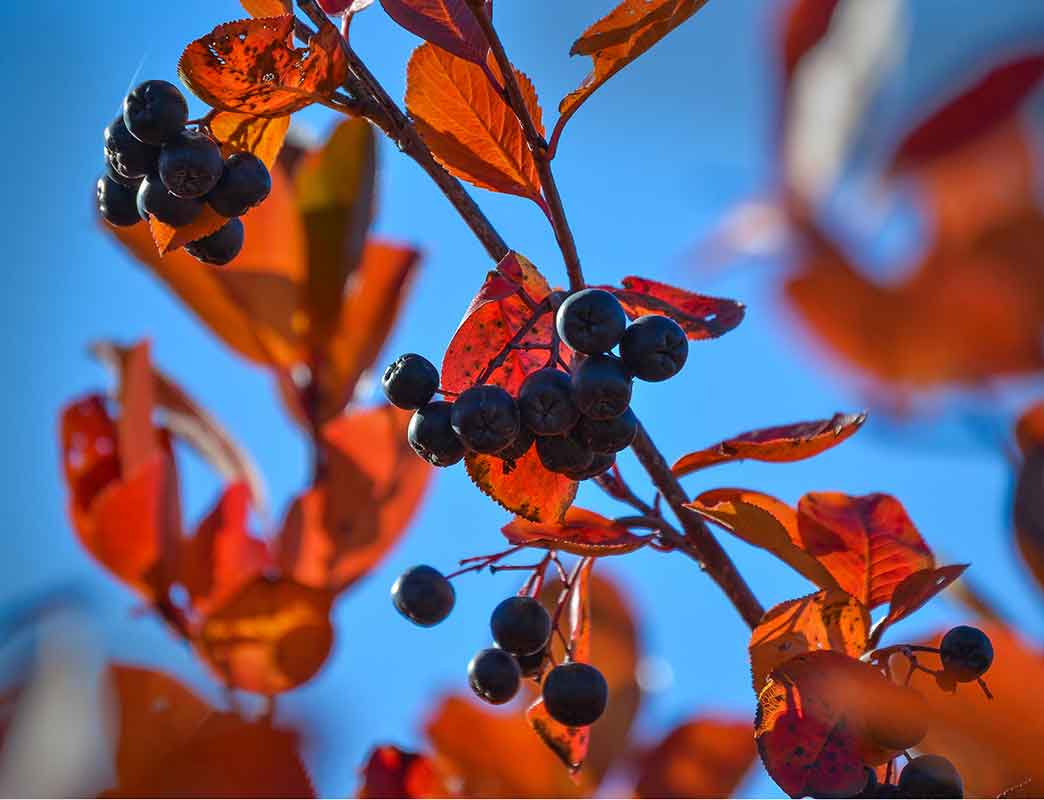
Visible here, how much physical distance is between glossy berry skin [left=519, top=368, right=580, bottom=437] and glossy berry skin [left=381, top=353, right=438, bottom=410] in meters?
0.09

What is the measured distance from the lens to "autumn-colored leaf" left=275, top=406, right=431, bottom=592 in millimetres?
1507

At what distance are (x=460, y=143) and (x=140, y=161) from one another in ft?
0.90

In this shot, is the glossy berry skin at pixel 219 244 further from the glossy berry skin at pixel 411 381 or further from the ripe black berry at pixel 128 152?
the glossy berry skin at pixel 411 381

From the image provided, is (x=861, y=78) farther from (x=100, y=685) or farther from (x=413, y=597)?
(x=100, y=685)

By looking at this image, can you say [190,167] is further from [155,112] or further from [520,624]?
[520,624]

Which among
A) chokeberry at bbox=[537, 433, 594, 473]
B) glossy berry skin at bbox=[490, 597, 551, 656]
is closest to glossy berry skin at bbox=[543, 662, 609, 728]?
glossy berry skin at bbox=[490, 597, 551, 656]

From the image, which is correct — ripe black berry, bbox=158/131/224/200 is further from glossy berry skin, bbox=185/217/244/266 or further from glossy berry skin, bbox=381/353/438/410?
glossy berry skin, bbox=381/353/438/410

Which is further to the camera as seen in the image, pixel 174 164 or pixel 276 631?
pixel 276 631

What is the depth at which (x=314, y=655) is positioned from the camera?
1.31 metres

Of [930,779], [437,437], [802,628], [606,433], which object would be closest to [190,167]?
[437,437]

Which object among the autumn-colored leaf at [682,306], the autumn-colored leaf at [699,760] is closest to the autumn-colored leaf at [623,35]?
the autumn-colored leaf at [682,306]

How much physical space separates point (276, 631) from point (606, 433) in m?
0.56

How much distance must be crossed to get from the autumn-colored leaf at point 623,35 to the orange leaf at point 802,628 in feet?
1.42

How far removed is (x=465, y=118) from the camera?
990 mm
